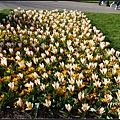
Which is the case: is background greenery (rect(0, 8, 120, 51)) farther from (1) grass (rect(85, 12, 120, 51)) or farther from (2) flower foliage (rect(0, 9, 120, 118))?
(2) flower foliage (rect(0, 9, 120, 118))

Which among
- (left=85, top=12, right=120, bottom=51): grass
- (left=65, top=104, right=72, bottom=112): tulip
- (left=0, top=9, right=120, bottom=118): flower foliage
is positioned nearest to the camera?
(left=65, top=104, right=72, bottom=112): tulip

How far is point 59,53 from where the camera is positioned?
5.71 meters

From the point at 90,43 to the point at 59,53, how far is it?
79 cm

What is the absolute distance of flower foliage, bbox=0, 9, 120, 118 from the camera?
3881mm

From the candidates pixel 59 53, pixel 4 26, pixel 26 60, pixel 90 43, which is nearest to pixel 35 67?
pixel 26 60

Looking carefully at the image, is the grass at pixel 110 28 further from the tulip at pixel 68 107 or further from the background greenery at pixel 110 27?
the tulip at pixel 68 107

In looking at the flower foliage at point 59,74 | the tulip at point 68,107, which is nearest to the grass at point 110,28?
the flower foliage at point 59,74

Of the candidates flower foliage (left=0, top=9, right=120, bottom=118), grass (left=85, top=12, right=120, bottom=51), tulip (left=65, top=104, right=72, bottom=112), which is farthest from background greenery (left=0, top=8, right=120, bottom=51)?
tulip (left=65, top=104, right=72, bottom=112)

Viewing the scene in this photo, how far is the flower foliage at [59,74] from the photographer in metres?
3.88

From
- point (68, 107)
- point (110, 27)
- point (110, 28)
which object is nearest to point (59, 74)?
point (68, 107)

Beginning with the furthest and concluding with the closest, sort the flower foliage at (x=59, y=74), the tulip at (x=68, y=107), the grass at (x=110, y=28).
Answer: the grass at (x=110, y=28) → the flower foliage at (x=59, y=74) → the tulip at (x=68, y=107)

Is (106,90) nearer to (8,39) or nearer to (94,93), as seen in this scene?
(94,93)

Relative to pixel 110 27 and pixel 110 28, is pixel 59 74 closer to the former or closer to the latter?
pixel 110 28

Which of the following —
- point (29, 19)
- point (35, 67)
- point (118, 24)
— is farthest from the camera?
point (118, 24)
